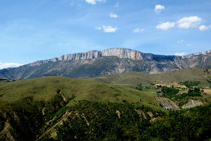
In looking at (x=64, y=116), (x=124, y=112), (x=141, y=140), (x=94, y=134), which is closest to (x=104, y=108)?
(x=124, y=112)

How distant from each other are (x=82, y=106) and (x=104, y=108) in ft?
64.2

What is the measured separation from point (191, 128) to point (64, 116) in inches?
3637

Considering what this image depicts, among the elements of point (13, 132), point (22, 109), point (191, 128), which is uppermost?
point (191, 128)

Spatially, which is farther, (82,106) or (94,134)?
(82,106)

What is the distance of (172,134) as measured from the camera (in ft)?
273

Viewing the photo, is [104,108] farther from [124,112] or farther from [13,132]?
[13,132]

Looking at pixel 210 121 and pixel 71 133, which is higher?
pixel 210 121

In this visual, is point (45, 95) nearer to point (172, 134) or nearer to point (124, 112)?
point (124, 112)

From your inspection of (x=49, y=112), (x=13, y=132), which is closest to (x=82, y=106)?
(x=49, y=112)

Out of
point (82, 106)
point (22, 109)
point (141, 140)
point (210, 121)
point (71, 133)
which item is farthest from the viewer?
point (82, 106)

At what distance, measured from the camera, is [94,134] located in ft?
333

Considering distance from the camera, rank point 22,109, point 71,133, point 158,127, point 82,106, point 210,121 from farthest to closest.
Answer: point 82,106, point 22,109, point 71,133, point 158,127, point 210,121

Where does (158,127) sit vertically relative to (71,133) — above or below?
above

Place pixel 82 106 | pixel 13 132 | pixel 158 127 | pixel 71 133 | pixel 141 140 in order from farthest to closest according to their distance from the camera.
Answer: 1. pixel 82 106
2. pixel 13 132
3. pixel 71 133
4. pixel 158 127
5. pixel 141 140
